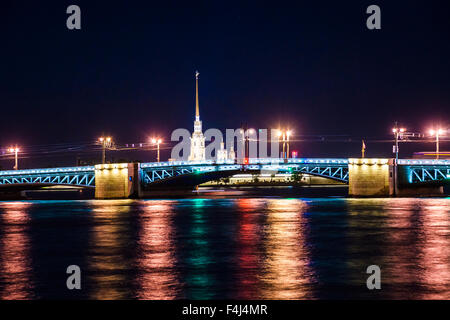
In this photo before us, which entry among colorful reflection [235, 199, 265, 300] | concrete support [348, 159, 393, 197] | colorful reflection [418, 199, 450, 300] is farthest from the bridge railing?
colorful reflection [418, 199, 450, 300]

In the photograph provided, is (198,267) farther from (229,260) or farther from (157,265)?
(229,260)

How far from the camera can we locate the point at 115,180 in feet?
340

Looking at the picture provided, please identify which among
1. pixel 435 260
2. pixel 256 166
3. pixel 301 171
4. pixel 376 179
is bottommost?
pixel 435 260

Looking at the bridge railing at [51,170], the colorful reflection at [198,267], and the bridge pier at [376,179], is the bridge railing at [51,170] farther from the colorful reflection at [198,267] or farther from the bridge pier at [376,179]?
the colorful reflection at [198,267]

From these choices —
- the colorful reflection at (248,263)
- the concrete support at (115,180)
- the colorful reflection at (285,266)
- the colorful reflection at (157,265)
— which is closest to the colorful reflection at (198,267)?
the colorful reflection at (157,265)

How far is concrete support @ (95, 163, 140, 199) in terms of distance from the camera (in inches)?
4063

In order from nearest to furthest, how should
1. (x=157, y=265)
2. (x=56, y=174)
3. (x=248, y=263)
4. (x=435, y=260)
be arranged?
(x=157, y=265) < (x=248, y=263) < (x=435, y=260) < (x=56, y=174)

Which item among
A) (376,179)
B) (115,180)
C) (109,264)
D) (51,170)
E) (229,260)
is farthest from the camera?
(51,170)

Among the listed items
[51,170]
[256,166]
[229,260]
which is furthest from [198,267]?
[51,170]

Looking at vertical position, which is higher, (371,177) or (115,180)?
(115,180)

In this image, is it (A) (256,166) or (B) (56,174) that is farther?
(B) (56,174)

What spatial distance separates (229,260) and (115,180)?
260 feet

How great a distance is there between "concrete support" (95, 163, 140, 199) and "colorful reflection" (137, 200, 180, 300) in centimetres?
6204
